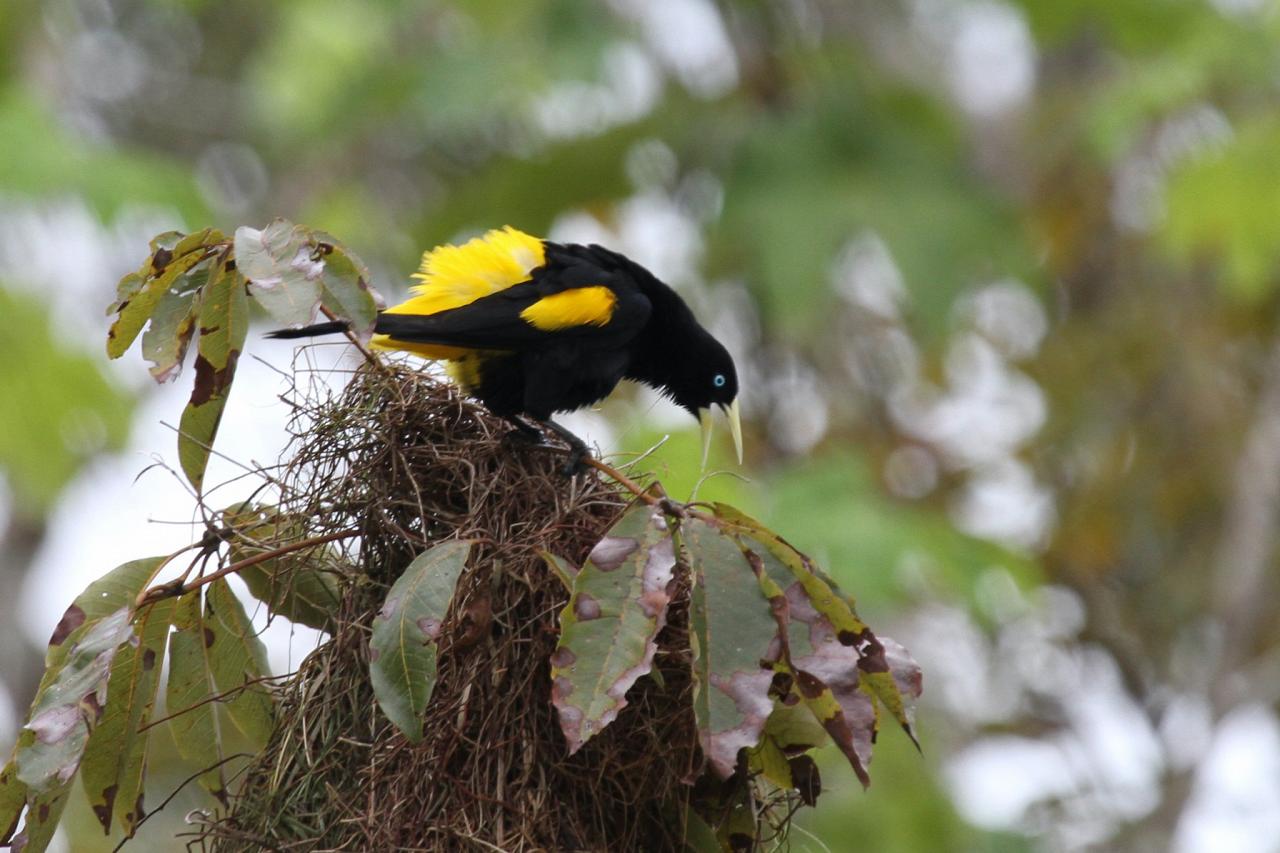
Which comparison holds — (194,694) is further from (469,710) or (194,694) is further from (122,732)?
(469,710)

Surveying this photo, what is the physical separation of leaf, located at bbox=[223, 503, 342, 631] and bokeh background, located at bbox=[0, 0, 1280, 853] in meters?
3.70

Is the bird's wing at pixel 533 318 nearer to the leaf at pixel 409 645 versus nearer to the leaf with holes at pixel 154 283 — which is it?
the leaf with holes at pixel 154 283

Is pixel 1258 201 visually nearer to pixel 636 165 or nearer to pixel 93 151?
pixel 636 165

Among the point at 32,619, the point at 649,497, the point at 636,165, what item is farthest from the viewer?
the point at 32,619

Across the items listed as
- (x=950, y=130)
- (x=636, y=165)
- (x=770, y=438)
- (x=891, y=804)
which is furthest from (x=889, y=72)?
(x=891, y=804)

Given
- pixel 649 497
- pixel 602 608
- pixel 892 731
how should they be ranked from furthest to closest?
pixel 892 731, pixel 649 497, pixel 602 608

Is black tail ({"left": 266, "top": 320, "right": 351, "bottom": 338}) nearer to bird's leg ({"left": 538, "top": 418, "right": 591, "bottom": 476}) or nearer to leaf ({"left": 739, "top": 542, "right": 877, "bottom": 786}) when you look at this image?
bird's leg ({"left": 538, "top": 418, "right": 591, "bottom": 476})

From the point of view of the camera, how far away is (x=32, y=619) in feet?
34.5

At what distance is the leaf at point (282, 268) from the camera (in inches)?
89.7

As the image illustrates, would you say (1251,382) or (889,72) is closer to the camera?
(889,72)

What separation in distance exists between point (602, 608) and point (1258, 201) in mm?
6390

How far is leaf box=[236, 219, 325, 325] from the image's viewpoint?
228 cm

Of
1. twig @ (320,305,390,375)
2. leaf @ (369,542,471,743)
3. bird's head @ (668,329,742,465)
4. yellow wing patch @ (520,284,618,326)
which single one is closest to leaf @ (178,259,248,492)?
twig @ (320,305,390,375)

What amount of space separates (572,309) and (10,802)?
1732 millimetres
